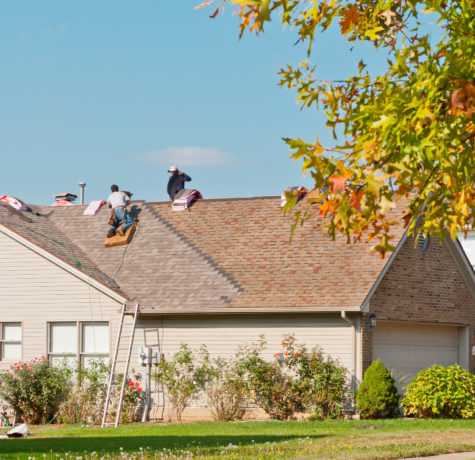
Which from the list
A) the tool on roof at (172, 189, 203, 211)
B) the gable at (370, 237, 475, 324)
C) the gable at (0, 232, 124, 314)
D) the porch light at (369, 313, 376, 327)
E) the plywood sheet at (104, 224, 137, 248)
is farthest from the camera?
the tool on roof at (172, 189, 203, 211)

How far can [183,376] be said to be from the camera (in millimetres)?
24188


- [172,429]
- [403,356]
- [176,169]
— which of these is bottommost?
[172,429]

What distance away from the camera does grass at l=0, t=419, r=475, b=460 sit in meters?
14.3

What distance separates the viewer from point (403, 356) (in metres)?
25.1

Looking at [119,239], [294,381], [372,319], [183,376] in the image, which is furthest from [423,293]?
[119,239]

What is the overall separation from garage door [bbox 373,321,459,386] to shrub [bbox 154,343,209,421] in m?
4.43

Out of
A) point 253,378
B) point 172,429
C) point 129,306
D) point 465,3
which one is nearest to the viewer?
point 465,3

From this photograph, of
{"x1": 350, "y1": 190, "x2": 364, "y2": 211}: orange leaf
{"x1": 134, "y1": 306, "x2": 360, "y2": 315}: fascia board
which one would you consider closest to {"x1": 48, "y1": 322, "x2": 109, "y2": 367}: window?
{"x1": 134, "y1": 306, "x2": 360, "y2": 315}: fascia board

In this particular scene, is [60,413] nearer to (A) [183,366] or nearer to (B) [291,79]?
(A) [183,366]

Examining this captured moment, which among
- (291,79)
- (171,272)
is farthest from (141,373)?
(291,79)

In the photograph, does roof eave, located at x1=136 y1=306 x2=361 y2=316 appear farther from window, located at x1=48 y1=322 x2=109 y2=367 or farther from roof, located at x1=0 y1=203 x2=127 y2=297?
window, located at x1=48 y1=322 x2=109 y2=367

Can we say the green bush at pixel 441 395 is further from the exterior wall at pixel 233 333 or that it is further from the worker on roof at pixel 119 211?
the worker on roof at pixel 119 211

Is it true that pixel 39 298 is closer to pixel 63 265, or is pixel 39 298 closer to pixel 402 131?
pixel 63 265

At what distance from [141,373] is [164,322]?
1.46 meters
